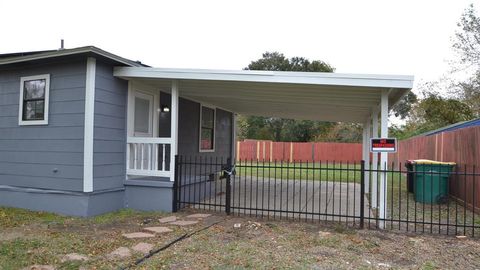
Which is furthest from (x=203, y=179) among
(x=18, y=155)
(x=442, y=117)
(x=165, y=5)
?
(x=442, y=117)

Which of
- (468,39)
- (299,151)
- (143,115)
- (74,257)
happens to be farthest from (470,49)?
(74,257)

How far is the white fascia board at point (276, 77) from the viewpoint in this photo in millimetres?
5523

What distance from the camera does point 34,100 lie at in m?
6.98

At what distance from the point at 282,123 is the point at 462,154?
2494cm

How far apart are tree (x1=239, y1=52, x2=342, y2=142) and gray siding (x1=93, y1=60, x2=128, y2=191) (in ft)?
82.6

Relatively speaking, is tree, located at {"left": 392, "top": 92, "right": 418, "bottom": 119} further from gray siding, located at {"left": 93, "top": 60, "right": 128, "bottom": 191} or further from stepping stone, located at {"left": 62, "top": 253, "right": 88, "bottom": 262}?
stepping stone, located at {"left": 62, "top": 253, "right": 88, "bottom": 262}

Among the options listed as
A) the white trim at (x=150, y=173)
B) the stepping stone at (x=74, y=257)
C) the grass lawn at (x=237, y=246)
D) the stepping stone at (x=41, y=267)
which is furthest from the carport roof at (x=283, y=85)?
the stepping stone at (x=41, y=267)

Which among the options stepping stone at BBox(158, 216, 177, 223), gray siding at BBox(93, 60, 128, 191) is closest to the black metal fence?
stepping stone at BBox(158, 216, 177, 223)

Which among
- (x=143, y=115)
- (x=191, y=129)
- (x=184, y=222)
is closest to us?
(x=184, y=222)

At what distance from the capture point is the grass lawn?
13.3 feet

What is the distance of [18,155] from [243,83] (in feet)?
15.1

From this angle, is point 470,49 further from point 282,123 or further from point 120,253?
point 120,253

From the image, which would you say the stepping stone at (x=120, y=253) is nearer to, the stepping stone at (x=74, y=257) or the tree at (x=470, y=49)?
the stepping stone at (x=74, y=257)

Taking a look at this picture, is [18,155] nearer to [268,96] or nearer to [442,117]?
[268,96]
